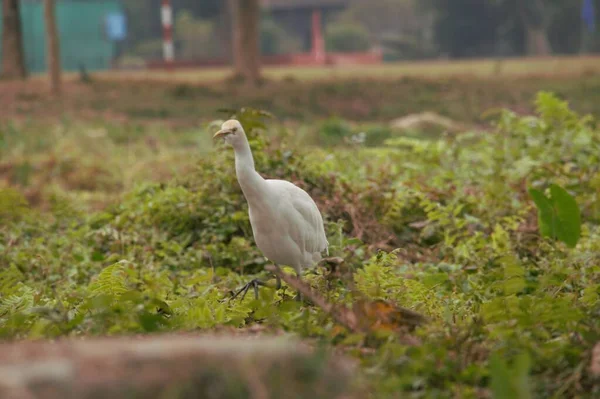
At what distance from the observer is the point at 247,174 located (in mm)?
4617

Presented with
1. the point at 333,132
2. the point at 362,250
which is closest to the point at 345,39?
the point at 333,132

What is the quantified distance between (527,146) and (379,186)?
84.7 inches

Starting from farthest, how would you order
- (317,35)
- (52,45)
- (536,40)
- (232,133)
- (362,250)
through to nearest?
(317,35), (536,40), (52,45), (362,250), (232,133)

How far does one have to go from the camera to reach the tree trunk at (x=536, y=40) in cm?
3606

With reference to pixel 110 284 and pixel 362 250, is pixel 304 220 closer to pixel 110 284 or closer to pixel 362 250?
pixel 110 284

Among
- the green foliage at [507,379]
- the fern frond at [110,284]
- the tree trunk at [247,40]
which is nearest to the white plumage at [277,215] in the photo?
the fern frond at [110,284]

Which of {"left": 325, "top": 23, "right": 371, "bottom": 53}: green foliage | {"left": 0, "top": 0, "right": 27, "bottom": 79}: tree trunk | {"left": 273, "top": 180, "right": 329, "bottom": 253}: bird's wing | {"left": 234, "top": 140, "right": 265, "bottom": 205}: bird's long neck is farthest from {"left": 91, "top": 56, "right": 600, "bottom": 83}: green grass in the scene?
{"left": 234, "top": 140, "right": 265, "bottom": 205}: bird's long neck

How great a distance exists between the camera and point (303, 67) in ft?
104

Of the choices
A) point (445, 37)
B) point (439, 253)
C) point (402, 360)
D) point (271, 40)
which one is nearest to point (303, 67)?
point (445, 37)

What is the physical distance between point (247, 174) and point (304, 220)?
21.5 inches

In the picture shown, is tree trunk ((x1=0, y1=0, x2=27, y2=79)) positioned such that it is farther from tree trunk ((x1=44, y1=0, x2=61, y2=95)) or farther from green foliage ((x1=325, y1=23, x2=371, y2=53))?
green foliage ((x1=325, y1=23, x2=371, y2=53))

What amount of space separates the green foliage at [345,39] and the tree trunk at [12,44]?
1834cm

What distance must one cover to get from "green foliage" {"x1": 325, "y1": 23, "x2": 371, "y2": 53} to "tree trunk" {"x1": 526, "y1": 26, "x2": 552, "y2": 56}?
7.66m

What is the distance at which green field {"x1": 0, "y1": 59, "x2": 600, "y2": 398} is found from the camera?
3.52 metres
